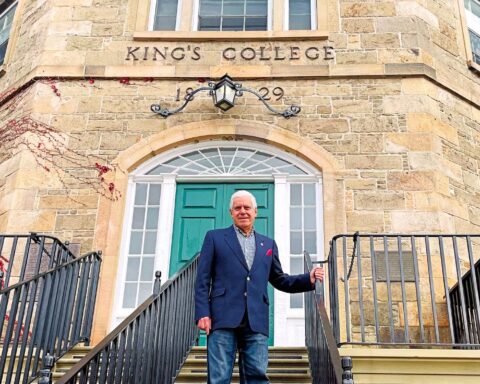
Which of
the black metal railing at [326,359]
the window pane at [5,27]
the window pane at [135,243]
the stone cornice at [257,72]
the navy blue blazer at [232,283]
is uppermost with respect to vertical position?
the window pane at [5,27]

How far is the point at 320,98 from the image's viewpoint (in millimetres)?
8062

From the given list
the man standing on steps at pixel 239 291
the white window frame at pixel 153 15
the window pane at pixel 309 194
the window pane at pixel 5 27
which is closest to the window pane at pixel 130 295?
→ the window pane at pixel 309 194

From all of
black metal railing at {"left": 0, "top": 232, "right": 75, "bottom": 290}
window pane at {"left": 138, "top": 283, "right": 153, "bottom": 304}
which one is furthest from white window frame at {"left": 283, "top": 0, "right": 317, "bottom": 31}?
black metal railing at {"left": 0, "top": 232, "right": 75, "bottom": 290}

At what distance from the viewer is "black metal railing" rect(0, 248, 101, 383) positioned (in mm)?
4648

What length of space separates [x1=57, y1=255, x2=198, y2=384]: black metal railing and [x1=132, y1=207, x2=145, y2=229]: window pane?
208 centimetres

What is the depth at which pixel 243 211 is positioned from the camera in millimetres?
3984

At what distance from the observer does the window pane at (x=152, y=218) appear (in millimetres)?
7551

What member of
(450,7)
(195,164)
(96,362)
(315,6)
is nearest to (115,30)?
(195,164)

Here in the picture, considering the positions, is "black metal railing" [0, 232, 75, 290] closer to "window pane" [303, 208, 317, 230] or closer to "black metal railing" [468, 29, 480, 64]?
"window pane" [303, 208, 317, 230]

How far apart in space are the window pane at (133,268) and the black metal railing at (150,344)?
181 centimetres

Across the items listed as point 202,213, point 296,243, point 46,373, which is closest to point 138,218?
point 202,213

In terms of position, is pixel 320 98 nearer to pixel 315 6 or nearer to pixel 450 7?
pixel 315 6

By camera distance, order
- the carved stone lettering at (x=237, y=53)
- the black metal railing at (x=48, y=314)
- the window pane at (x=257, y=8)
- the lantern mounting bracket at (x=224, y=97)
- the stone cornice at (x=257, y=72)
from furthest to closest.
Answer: the window pane at (x=257, y=8)
the carved stone lettering at (x=237, y=53)
the stone cornice at (x=257, y=72)
the lantern mounting bracket at (x=224, y=97)
the black metal railing at (x=48, y=314)

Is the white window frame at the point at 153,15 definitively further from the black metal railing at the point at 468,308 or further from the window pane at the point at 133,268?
the black metal railing at the point at 468,308
